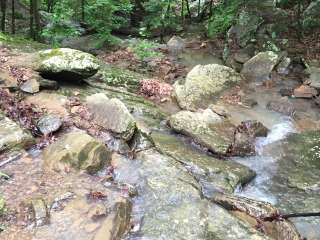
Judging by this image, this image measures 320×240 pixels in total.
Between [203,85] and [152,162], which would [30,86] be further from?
[203,85]

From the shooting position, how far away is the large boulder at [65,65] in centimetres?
991

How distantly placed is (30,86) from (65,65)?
3.04ft

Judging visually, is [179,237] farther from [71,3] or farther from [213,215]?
[71,3]

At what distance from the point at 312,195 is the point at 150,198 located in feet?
11.1

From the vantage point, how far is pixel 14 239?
18.1ft

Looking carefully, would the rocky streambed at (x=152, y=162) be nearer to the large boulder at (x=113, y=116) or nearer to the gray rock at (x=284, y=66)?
the large boulder at (x=113, y=116)

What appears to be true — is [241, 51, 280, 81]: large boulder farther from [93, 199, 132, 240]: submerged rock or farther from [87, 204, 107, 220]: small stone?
[87, 204, 107, 220]: small stone

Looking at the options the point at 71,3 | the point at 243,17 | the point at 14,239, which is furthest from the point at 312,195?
the point at 71,3

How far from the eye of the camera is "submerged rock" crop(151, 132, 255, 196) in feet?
26.5

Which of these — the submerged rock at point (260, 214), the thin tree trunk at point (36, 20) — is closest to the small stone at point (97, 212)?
the submerged rock at point (260, 214)

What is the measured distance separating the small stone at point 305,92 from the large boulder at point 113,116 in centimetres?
600

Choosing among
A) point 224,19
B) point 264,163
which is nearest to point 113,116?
point 264,163

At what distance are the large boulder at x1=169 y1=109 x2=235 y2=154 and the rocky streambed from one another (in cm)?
3

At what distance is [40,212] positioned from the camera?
5.96 m
